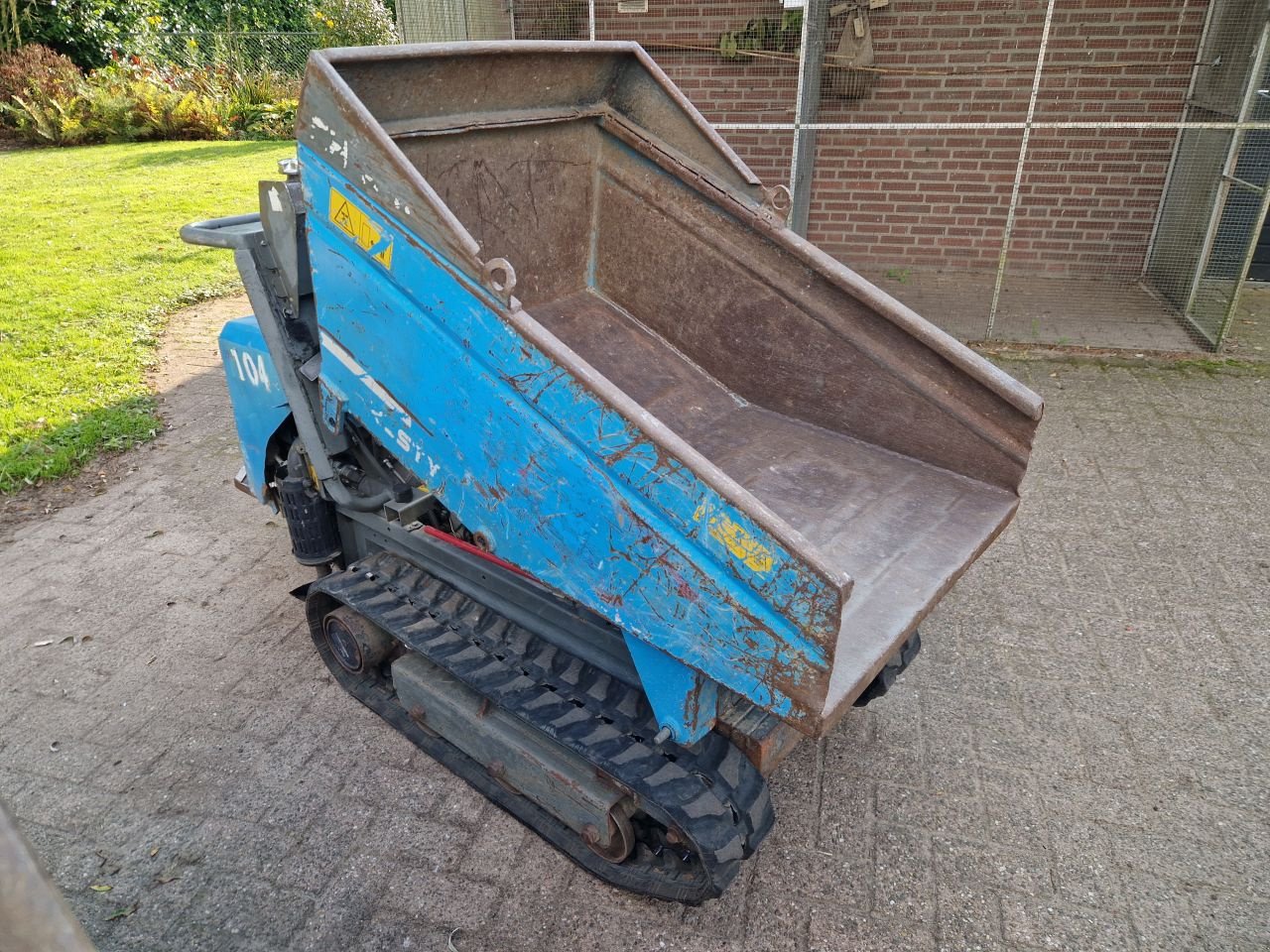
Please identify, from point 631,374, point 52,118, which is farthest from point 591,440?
point 52,118

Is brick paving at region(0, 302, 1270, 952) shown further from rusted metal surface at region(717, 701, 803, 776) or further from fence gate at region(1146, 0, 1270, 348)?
fence gate at region(1146, 0, 1270, 348)

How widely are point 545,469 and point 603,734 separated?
849 mm

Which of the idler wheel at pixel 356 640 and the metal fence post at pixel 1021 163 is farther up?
the metal fence post at pixel 1021 163

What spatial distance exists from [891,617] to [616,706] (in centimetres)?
86

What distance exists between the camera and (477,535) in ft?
8.43

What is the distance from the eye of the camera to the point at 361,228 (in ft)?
7.95

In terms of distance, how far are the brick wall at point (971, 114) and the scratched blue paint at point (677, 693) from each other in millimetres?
6986

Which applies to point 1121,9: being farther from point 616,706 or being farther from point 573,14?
point 616,706

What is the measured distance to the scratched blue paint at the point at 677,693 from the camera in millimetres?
2250

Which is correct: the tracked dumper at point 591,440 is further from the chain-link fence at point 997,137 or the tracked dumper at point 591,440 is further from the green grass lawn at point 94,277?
the chain-link fence at point 997,137

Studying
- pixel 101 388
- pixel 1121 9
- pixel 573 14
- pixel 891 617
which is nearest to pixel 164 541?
pixel 101 388

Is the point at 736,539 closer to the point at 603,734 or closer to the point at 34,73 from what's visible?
the point at 603,734

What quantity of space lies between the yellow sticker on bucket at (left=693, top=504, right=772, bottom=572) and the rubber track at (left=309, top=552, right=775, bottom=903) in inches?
31.8

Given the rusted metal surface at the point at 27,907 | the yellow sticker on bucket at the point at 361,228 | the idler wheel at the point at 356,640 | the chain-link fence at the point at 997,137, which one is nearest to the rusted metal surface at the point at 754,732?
the idler wheel at the point at 356,640
